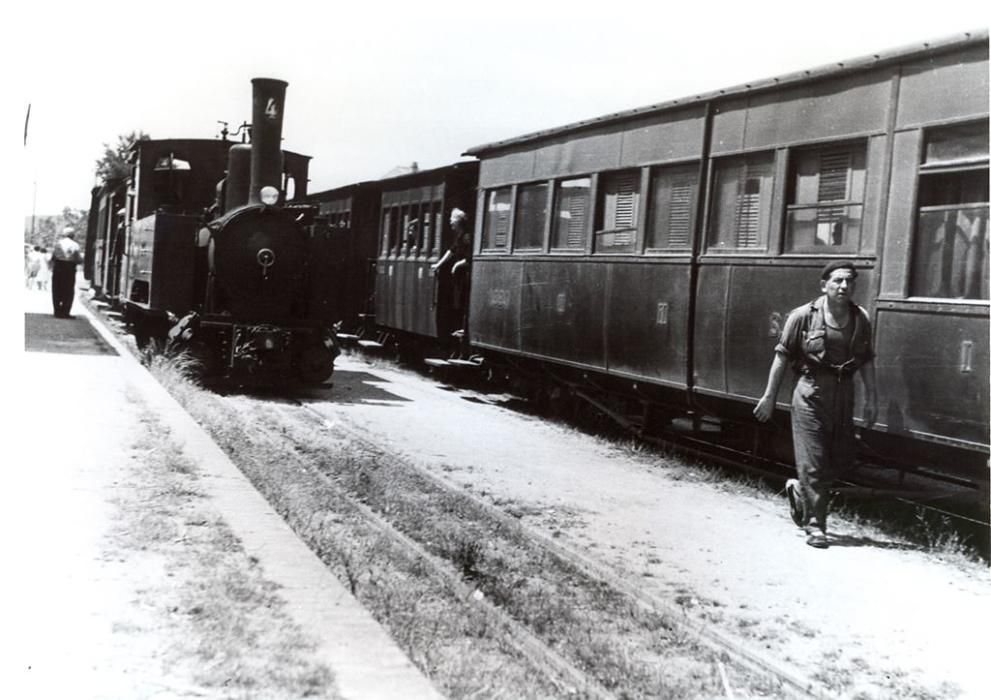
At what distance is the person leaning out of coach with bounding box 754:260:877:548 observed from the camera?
21.2ft

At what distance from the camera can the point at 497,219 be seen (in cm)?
1252

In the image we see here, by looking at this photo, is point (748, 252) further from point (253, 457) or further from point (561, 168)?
point (253, 457)

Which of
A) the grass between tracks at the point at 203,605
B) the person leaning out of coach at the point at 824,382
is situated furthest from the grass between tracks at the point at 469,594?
the person leaning out of coach at the point at 824,382

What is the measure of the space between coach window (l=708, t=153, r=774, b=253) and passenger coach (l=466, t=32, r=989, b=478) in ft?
0.05

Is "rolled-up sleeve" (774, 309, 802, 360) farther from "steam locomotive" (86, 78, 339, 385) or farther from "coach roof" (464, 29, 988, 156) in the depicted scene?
"steam locomotive" (86, 78, 339, 385)

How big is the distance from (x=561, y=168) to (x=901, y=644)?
276 inches

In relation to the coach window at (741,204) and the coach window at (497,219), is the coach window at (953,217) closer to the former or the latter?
the coach window at (741,204)

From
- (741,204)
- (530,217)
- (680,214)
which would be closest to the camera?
(741,204)

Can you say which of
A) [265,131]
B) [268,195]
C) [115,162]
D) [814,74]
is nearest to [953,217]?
[814,74]

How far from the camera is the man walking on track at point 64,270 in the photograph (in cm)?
1361

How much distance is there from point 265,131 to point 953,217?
27.0 ft

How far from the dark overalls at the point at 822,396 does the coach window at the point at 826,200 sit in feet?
2.65

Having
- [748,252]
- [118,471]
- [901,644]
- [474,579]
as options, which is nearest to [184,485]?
[118,471]

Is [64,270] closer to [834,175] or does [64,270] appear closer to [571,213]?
[571,213]
